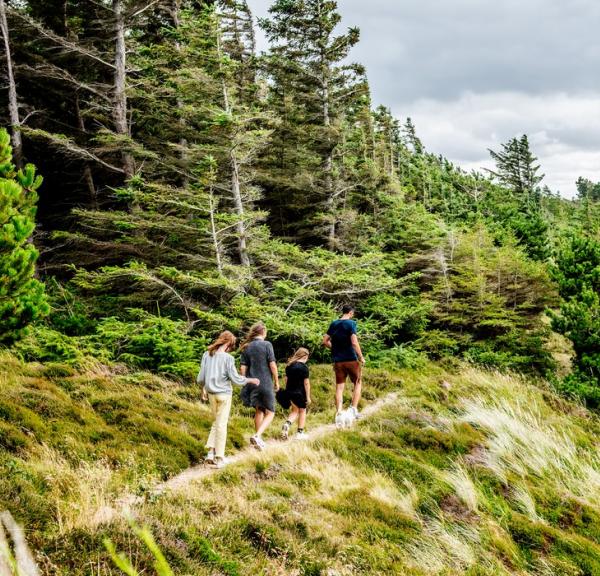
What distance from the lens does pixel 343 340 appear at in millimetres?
8945

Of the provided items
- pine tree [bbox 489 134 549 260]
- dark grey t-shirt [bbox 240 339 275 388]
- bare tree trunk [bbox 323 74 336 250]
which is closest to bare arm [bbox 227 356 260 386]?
dark grey t-shirt [bbox 240 339 275 388]

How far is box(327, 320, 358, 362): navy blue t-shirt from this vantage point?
29.1ft

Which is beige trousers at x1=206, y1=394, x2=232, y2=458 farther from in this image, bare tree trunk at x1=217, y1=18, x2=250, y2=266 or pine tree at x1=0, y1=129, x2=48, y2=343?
bare tree trunk at x1=217, y1=18, x2=250, y2=266

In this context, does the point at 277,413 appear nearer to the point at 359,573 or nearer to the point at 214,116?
the point at 359,573

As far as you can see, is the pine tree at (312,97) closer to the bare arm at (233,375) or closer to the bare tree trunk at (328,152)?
the bare tree trunk at (328,152)

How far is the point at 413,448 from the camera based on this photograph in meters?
7.98

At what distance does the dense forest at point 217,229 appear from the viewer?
1199 centimetres

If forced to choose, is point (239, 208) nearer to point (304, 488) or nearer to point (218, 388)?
point (218, 388)

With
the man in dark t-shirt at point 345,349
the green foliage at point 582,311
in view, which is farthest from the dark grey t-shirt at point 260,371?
the green foliage at point 582,311

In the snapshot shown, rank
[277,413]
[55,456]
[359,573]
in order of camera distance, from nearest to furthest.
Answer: [359,573]
[55,456]
[277,413]

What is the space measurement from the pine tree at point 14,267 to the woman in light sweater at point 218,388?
3613 mm

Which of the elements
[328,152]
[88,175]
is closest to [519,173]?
[328,152]

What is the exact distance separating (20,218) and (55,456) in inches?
164

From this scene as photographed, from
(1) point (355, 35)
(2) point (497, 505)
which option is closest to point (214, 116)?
(1) point (355, 35)
